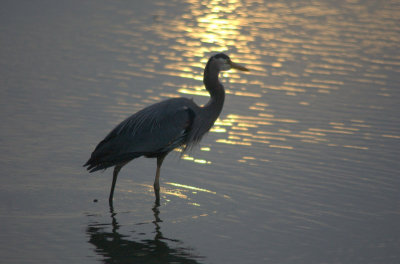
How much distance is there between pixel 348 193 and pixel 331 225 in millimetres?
1153

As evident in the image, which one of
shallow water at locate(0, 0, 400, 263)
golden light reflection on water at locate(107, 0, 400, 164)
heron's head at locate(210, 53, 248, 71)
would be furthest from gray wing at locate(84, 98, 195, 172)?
golden light reflection on water at locate(107, 0, 400, 164)

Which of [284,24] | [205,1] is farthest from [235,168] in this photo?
[205,1]

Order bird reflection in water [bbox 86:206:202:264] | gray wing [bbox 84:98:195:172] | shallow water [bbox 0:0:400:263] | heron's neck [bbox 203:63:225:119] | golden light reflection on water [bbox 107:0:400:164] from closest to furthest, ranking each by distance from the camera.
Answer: bird reflection in water [bbox 86:206:202:264], shallow water [bbox 0:0:400:263], gray wing [bbox 84:98:195:172], heron's neck [bbox 203:63:225:119], golden light reflection on water [bbox 107:0:400:164]

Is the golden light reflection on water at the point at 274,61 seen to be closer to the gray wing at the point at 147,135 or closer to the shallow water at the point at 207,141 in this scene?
the shallow water at the point at 207,141

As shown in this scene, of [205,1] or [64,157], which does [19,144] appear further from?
[205,1]

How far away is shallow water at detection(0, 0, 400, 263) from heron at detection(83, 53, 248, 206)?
503mm

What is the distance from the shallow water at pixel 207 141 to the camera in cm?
855

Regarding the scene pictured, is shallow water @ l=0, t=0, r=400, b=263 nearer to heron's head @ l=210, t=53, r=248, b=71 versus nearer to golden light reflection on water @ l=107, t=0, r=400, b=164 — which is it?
golden light reflection on water @ l=107, t=0, r=400, b=164

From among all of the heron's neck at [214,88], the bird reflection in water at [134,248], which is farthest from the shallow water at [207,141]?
the heron's neck at [214,88]

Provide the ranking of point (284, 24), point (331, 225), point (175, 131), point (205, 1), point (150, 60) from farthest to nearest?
point (205, 1) → point (284, 24) → point (150, 60) → point (175, 131) → point (331, 225)

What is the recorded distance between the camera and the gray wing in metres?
9.66

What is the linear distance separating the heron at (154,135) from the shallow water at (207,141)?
50 centimetres

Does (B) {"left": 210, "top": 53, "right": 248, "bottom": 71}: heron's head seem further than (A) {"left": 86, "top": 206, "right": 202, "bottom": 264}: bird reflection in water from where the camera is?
Yes

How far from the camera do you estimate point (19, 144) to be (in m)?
11.4
